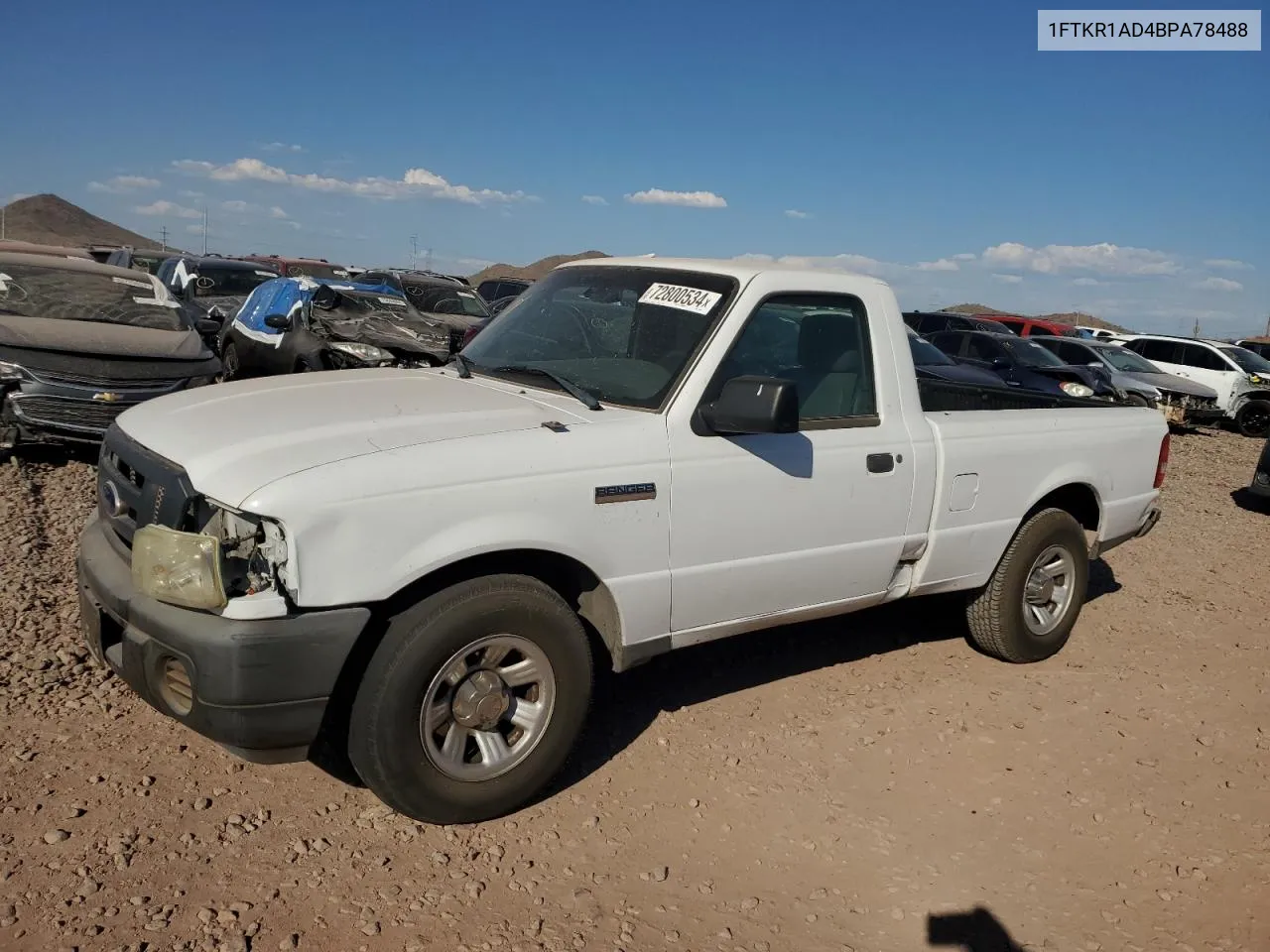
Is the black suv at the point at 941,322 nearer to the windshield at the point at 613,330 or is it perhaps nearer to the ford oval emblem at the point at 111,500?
the windshield at the point at 613,330

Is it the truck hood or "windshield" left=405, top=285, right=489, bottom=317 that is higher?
"windshield" left=405, top=285, right=489, bottom=317

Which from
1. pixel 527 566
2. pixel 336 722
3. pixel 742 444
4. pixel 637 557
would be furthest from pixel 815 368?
pixel 336 722

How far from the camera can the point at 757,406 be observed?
11.7ft

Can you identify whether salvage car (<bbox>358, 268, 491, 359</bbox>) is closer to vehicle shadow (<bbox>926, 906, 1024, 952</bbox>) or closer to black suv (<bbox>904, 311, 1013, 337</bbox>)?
black suv (<bbox>904, 311, 1013, 337</bbox>)

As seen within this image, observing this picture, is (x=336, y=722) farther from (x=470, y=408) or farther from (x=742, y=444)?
(x=742, y=444)

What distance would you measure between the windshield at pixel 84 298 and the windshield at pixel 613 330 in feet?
17.7

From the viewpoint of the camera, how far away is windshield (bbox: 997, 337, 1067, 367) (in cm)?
1689

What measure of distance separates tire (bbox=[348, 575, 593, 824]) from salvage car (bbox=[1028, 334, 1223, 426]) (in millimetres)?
16197

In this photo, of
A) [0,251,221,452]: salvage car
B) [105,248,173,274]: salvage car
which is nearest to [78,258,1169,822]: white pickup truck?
[0,251,221,452]: salvage car

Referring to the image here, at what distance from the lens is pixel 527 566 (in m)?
3.60

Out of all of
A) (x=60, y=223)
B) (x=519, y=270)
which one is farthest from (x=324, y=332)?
(x=60, y=223)

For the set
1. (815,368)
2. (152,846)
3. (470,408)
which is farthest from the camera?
(815,368)

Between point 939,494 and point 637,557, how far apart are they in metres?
1.70

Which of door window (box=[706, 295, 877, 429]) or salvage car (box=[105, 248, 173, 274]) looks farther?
salvage car (box=[105, 248, 173, 274])
